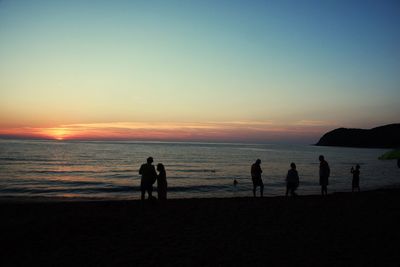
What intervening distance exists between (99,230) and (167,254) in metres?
2.91

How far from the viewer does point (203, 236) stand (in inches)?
329

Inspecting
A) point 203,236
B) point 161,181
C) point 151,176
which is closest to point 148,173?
point 151,176

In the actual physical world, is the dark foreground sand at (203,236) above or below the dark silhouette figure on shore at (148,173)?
below

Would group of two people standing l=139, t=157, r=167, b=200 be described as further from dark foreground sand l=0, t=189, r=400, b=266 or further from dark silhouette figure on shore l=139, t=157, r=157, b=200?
dark foreground sand l=0, t=189, r=400, b=266

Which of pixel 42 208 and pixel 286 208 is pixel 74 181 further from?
pixel 286 208

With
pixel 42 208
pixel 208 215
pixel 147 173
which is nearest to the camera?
pixel 208 215

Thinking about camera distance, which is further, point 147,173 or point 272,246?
point 147,173

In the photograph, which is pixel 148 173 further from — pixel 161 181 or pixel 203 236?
pixel 203 236

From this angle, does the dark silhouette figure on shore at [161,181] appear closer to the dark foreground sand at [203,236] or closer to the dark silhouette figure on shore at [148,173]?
the dark silhouette figure on shore at [148,173]

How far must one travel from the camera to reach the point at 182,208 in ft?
40.7

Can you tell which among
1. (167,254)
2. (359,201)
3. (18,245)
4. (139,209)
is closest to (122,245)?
(167,254)

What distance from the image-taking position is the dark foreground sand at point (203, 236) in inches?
261

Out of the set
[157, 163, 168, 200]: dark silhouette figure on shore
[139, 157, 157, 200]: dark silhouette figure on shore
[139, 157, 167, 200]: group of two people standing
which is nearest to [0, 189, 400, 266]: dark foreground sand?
[157, 163, 168, 200]: dark silhouette figure on shore

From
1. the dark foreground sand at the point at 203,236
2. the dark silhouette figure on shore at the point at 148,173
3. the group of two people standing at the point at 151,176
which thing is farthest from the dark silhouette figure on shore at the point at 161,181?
the dark foreground sand at the point at 203,236
